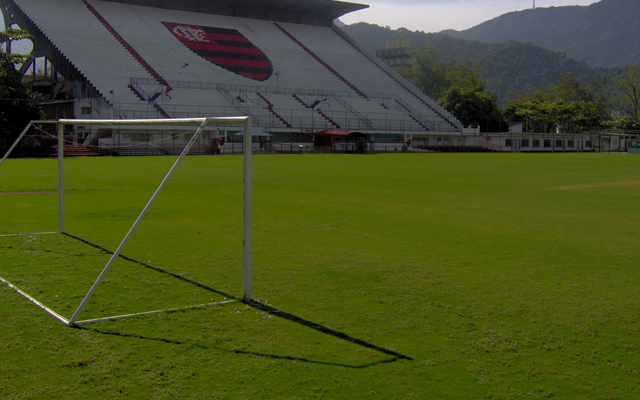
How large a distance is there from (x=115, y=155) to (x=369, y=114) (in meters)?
29.4

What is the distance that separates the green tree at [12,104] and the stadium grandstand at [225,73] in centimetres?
394

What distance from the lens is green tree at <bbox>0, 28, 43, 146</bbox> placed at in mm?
36250

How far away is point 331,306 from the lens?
19.5 ft

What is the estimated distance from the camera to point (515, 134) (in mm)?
68312

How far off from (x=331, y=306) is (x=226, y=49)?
59.2m

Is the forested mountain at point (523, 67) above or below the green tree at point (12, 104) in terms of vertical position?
above

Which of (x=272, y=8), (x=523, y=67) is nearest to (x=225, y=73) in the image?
(x=272, y=8)

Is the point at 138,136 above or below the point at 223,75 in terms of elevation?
below

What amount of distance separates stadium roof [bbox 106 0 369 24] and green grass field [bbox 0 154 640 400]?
59.0 metres

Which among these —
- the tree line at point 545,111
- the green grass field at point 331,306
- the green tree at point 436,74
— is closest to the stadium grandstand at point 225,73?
the tree line at point 545,111

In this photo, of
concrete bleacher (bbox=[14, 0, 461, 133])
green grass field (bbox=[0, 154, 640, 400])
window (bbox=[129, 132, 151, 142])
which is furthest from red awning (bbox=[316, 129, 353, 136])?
green grass field (bbox=[0, 154, 640, 400])

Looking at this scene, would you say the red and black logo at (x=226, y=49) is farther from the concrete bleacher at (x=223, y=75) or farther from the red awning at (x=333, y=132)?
the red awning at (x=333, y=132)

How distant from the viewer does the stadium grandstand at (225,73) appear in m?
48.1

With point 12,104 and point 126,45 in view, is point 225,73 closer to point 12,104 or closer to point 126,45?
point 126,45
